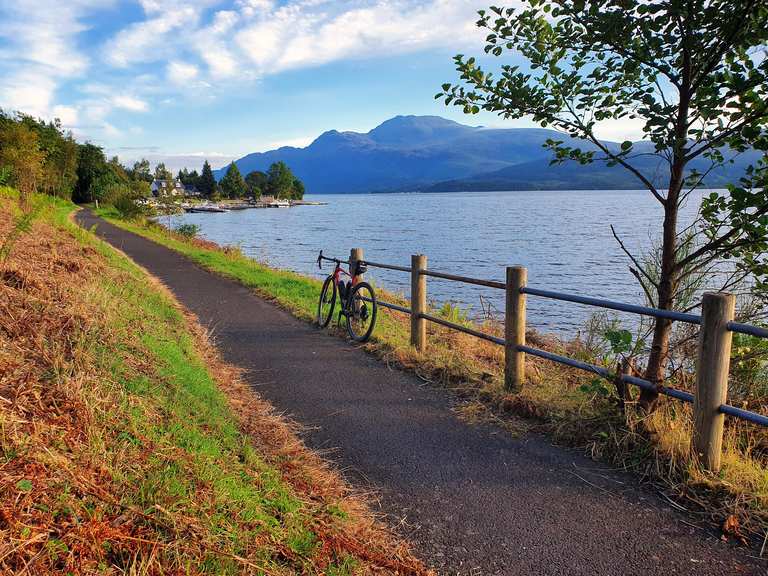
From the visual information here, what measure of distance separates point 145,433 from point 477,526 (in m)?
2.29

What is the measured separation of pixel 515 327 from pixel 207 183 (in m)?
156

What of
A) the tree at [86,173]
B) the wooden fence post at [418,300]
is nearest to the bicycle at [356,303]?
the wooden fence post at [418,300]

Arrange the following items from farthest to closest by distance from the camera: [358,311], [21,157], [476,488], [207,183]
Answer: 1. [207,183]
2. [21,157]
3. [358,311]
4. [476,488]

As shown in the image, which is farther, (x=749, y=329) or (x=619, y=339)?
(x=619, y=339)

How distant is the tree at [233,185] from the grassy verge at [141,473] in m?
155

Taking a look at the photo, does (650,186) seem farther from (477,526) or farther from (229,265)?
(229,265)

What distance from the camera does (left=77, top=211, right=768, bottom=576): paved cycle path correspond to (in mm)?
3232

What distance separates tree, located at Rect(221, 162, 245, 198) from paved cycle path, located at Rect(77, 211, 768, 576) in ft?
505

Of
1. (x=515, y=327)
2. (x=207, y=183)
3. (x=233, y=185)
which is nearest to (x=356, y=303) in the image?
(x=515, y=327)

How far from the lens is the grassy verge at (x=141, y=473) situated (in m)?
2.38

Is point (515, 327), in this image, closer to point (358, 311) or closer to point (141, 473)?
point (358, 311)

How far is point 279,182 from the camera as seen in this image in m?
171

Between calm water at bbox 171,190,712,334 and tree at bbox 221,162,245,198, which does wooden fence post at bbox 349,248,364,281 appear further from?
tree at bbox 221,162,245,198

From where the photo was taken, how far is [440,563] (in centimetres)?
321
